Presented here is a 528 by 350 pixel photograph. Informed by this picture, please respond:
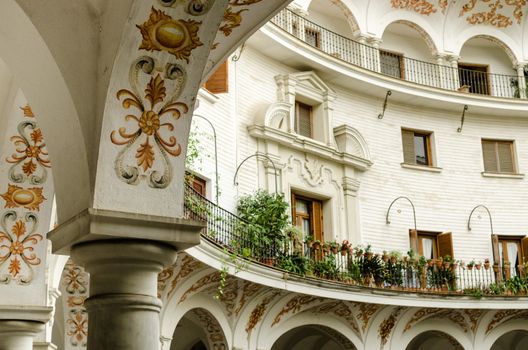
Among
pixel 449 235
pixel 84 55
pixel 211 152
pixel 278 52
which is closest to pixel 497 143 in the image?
pixel 449 235

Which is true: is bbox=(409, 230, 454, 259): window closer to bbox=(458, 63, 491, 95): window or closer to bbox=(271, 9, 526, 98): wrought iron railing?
bbox=(271, 9, 526, 98): wrought iron railing

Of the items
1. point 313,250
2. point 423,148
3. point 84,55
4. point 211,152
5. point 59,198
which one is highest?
point 423,148

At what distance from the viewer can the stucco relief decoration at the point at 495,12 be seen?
26.1m

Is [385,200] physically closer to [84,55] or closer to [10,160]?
[10,160]

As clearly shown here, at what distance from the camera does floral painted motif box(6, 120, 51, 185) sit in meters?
8.22

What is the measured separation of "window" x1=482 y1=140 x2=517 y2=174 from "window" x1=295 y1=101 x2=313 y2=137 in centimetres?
570

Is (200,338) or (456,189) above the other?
(456,189)

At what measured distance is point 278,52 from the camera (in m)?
20.9

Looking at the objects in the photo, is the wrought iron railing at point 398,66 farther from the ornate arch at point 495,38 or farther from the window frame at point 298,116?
the window frame at point 298,116

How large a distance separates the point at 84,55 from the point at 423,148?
19806 mm

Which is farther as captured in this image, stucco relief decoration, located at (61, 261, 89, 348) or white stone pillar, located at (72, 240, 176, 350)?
Answer: stucco relief decoration, located at (61, 261, 89, 348)

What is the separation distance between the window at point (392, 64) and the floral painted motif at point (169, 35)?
64.3 feet

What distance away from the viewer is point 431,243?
2334 centimetres

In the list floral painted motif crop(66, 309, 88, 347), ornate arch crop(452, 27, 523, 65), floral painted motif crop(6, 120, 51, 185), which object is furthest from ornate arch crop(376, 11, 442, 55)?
floral painted motif crop(6, 120, 51, 185)
